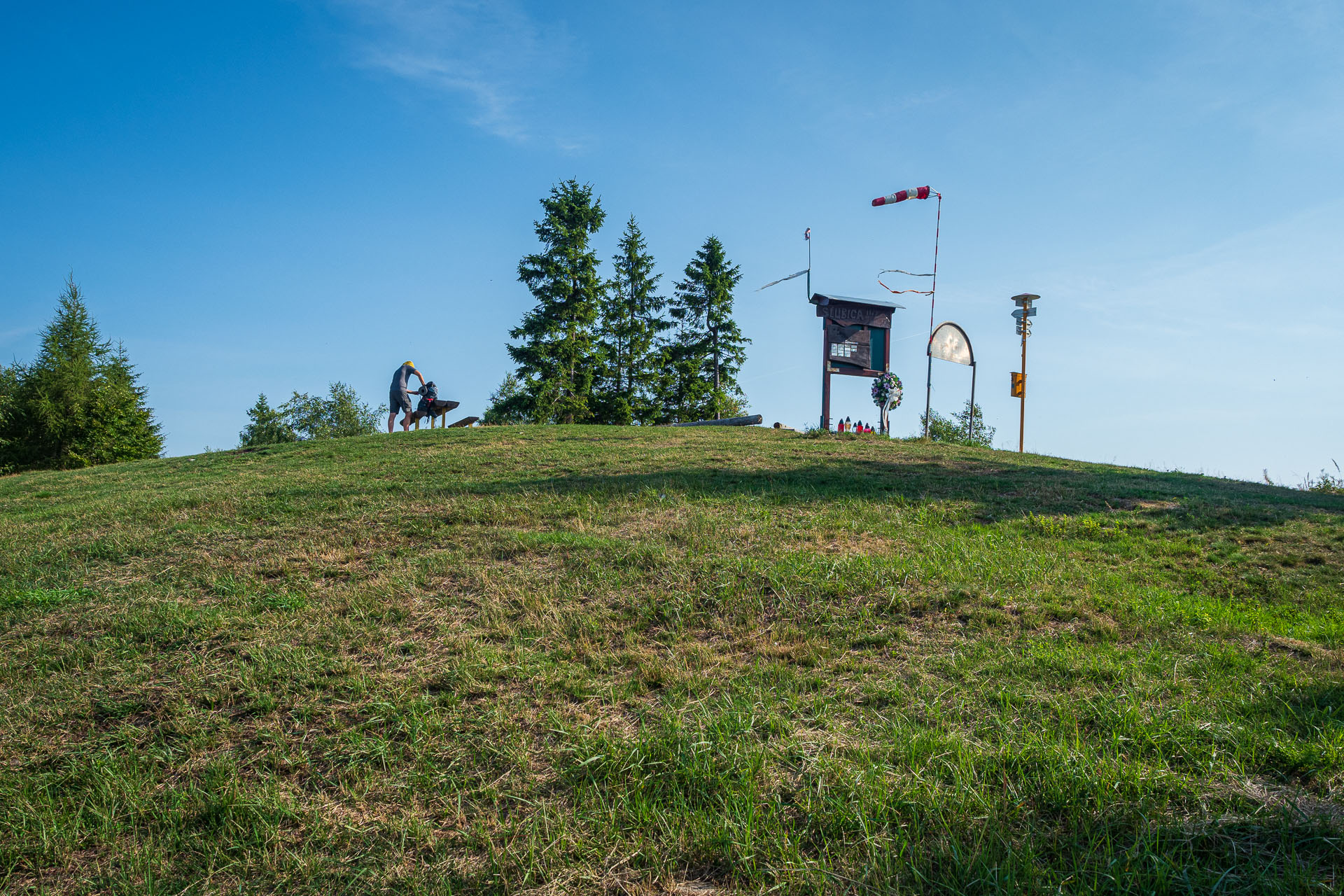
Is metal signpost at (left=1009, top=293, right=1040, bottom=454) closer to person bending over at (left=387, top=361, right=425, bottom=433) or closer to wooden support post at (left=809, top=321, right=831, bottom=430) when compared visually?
wooden support post at (left=809, top=321, right=831, bottom=430)

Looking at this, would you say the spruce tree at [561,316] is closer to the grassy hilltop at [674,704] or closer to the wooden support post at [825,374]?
the wooden support post at [825,374]

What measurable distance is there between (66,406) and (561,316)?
2025 cm

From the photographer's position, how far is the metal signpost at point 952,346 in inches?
829

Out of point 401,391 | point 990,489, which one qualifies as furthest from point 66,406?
point 990,489

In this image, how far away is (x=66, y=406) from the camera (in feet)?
99.0

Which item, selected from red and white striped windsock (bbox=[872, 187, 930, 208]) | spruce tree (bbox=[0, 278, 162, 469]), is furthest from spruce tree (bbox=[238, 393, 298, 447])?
red and white striped windsock (bbox=[872, 187, 930, 208])

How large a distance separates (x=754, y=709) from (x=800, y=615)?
144cm

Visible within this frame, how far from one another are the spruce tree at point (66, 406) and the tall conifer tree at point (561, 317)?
16574 millimetres

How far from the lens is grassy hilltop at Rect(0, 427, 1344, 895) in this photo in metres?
2.96

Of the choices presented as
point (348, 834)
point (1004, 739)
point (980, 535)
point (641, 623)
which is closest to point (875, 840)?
point (1004, 739)

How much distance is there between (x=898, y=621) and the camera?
523 cm

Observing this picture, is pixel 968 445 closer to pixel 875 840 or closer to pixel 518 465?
pixel 518 465

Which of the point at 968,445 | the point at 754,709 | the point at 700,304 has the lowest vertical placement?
the point at 754,709

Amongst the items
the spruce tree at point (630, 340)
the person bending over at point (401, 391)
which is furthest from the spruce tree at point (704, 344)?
the person bending over at point (401, 391)
